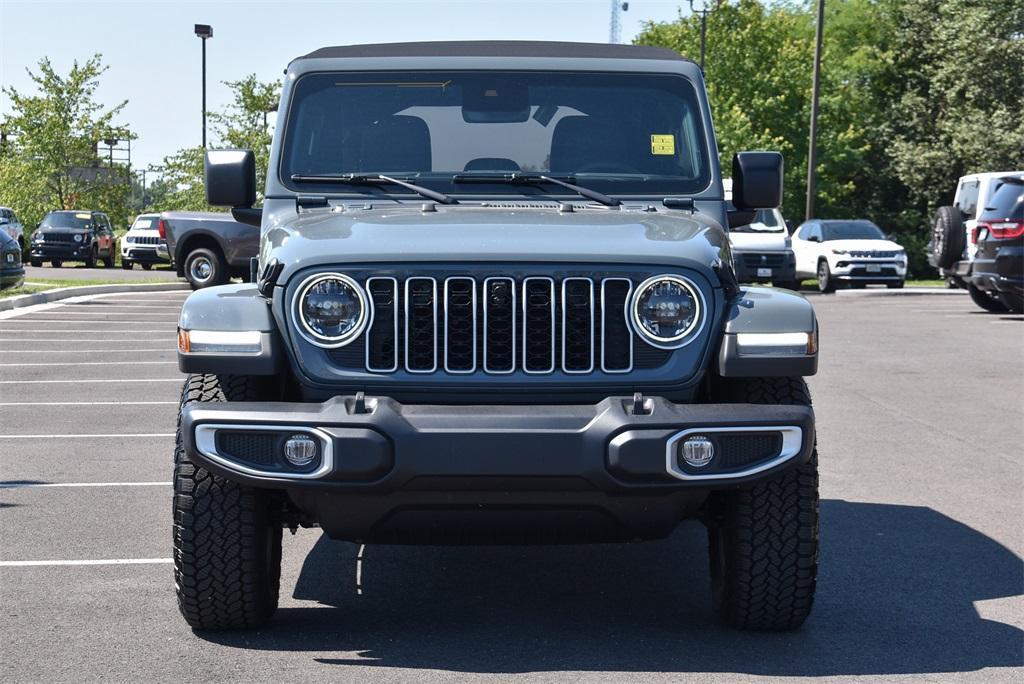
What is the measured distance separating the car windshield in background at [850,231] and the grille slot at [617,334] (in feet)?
97.4

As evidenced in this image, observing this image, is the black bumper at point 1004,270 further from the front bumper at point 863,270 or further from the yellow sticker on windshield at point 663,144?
the yellow sticker on windshield at point 663,144

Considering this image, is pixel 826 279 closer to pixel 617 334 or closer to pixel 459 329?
pixel 617 334

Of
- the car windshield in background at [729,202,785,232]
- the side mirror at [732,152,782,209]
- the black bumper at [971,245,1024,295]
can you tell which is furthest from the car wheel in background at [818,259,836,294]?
the side mirror at [732,152,782,209]

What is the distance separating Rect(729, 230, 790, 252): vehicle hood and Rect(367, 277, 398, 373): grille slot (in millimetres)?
26279

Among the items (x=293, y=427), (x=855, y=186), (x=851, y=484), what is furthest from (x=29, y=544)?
(x=855, y=186)

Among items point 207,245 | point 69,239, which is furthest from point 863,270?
point 69,239

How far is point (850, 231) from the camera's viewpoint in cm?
3475

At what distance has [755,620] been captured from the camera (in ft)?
17.9

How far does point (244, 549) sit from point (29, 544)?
2171 millimetres

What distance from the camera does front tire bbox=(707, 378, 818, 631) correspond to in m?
5.32

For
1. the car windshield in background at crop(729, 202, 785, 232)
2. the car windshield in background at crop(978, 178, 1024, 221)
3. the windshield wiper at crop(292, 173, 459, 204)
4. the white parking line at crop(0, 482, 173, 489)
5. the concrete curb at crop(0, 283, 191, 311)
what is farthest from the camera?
the car windshield in background at crop(729, 202, 785, 232)

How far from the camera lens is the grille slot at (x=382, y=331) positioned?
5211 millimetres

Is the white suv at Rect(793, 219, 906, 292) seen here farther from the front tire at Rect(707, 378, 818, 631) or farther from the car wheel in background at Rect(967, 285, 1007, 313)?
the front tire at Rect(707, 378, 818, 631)

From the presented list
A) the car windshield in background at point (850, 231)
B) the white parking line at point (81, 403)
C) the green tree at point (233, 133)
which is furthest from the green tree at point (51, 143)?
the white parking line at point (81, 403)
